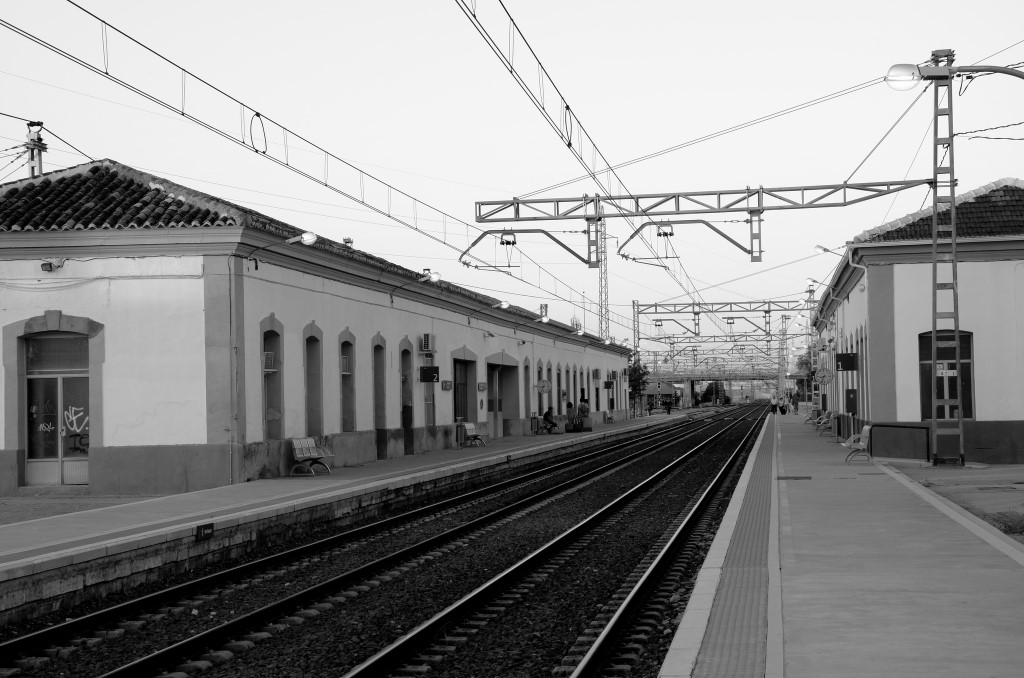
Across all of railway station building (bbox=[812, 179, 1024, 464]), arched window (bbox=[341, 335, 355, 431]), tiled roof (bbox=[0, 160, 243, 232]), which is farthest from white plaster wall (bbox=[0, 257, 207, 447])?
railway station building (bbox=[812, 179, 1024, 464])

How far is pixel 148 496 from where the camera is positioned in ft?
60.8

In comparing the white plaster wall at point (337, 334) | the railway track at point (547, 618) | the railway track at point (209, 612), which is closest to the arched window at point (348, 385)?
the white plaster wall at point (337, 334)

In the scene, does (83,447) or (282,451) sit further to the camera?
(282,451)

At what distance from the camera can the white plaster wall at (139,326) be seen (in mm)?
19078

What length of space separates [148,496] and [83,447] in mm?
1810

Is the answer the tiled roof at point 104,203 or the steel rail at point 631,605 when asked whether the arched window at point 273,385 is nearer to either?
the tiled roof at point 104,203

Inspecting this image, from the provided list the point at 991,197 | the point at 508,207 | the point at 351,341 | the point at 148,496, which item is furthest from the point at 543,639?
the point at 991,197

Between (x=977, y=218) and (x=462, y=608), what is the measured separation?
21293 millimetres

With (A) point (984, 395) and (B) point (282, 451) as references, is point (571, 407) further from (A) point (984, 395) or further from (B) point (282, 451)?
(B) point (282, 451)

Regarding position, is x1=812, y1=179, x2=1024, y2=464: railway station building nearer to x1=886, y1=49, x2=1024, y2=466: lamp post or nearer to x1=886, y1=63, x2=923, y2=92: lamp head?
x1=886, y1=49, x2=1024, y2=466: lamp post

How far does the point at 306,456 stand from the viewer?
2148 centimetres

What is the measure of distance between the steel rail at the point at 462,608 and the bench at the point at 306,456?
6.66 m

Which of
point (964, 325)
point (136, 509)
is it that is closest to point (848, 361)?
point (964, 325)

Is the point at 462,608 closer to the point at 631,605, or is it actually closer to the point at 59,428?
the point at 631,605
